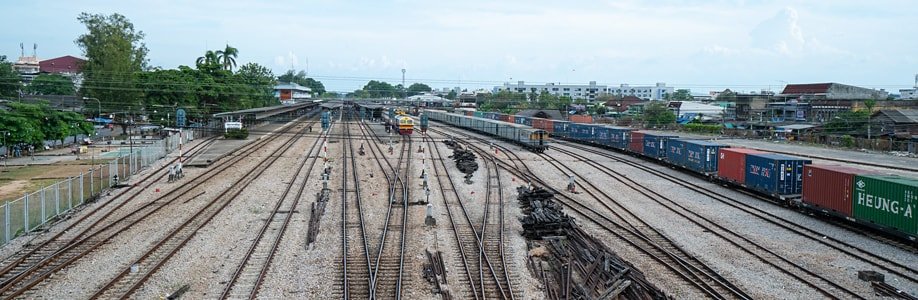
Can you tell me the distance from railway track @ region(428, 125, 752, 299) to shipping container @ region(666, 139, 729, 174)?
30.8 feet

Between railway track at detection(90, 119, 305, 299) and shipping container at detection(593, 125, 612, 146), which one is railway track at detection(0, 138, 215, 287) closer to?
railway track at detection(90, 119, 305, 299)

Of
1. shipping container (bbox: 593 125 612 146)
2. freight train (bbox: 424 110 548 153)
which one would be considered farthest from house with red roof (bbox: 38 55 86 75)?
shipping container (bbox: 593 125 612 146)

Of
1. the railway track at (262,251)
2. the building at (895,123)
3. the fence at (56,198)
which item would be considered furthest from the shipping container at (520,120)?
the railway track at (262,251)

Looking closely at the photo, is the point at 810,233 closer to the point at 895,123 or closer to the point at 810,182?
the point at 810,182

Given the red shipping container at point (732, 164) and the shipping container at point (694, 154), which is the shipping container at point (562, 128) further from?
the red shipping container at point (732, 164)

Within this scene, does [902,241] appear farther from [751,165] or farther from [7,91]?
[7,91]

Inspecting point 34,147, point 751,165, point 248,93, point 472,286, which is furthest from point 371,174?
point 248,93

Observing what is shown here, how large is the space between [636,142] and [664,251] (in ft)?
106

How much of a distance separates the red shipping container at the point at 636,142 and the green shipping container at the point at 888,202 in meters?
26.8

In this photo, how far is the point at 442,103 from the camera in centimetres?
16300

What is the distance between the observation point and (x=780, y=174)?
2892 centimetres

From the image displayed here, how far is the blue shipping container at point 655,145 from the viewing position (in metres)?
45.6

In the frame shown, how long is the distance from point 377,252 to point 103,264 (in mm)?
6816

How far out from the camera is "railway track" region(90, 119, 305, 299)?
51.7 feet
